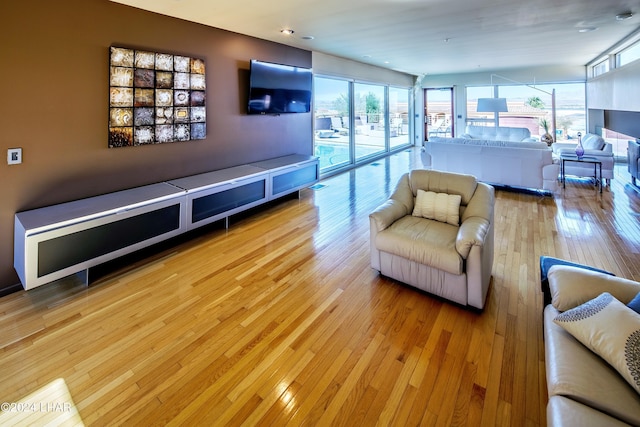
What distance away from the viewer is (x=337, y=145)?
8102 mm

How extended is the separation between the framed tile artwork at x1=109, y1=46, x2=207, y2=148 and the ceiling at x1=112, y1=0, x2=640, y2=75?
562mm

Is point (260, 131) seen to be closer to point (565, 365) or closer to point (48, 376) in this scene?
point (48, 376)

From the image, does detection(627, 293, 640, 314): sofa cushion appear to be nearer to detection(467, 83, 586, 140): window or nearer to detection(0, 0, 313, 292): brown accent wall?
detection(0, 0, 313, 292): brown accent wall

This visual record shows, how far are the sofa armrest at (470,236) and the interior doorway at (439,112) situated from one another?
10.3 m

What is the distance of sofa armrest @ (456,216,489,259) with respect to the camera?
2424mm

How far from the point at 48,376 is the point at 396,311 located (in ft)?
7.70

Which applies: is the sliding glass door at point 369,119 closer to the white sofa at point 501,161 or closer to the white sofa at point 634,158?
the white sofa at point 501,161

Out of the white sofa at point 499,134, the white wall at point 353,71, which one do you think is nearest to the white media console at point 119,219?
the white wall at point 353,71

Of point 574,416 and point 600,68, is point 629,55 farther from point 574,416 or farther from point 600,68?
point 574,416

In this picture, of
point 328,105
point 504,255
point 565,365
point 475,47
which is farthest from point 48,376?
point 475,47

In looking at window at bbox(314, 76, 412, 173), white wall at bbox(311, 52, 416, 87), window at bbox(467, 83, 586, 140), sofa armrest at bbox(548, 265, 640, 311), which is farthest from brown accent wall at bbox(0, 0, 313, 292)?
window at bbox(467, 83, 586, 140)

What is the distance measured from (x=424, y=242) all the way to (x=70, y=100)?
11.6ft

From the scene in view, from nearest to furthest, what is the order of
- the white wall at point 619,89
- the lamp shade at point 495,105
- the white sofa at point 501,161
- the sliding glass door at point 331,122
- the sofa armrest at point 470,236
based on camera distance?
1. the sofa armrest at point 470,236
2. the white wall at point 619,89
3. the white sofa at point 501,161
4. the sliding glass door at point 331,122
5. the lamp shade at point 495,105

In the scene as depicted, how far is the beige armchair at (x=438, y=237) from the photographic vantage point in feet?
8.13
